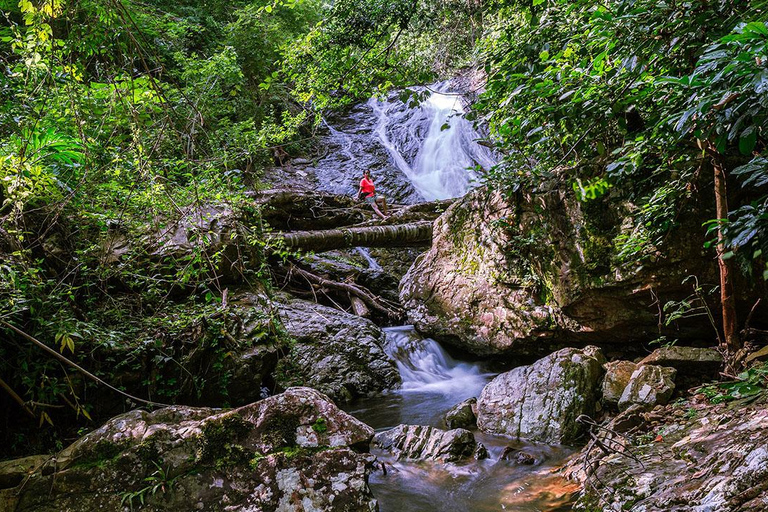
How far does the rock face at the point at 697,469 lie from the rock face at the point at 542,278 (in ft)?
6.40

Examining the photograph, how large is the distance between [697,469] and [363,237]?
738 cm

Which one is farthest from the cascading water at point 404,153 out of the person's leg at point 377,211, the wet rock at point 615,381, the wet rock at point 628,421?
the wet rock at point 628,421

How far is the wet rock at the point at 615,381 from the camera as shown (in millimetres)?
4699

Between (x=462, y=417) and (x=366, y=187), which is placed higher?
(x=366, y=187)

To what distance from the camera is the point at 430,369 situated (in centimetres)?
766

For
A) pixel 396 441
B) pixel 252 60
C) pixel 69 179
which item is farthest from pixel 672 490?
pixel 252 60

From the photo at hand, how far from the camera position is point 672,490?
275 cm

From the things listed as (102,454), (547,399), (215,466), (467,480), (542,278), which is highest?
(542,278)

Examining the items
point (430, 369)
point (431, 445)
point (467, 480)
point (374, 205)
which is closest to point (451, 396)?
point (430, 369)

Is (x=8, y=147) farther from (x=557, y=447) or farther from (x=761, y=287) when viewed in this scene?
(x=761, y=287)

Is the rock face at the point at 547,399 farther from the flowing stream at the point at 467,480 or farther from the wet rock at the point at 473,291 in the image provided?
the wet rock at the point at 473,291

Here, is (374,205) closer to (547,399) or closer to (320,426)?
(547,399)

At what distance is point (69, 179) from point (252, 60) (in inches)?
472

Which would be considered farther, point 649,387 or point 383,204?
point 383,204
